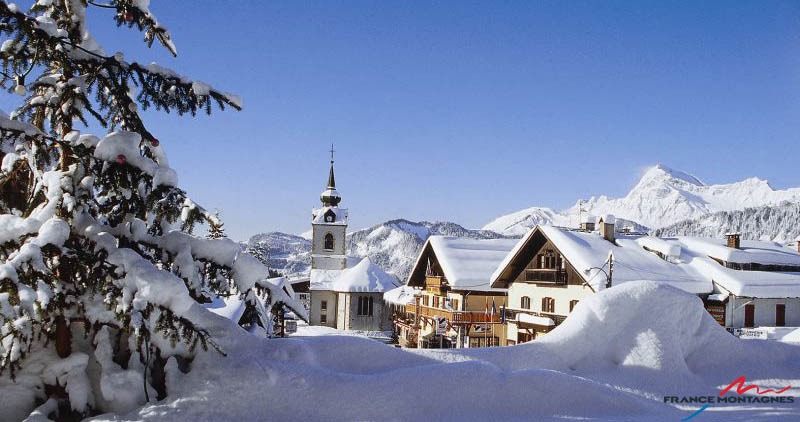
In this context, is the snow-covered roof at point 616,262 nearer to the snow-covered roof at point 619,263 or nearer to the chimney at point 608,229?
the snow-covered roof at point 619,263

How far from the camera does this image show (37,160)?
7.52 metres

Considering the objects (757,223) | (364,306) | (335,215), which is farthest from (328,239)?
(757,223)

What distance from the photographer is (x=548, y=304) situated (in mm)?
30438

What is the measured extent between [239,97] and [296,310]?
3309 millimetres

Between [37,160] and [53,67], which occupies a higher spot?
[53,67]

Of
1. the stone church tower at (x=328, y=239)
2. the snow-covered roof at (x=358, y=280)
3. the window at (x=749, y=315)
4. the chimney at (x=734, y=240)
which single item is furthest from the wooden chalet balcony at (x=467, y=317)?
the stone church tower at (x=328, y=239)

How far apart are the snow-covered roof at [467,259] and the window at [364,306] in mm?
17147

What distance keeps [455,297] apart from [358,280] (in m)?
24.3

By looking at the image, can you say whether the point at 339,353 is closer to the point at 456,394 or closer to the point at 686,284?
the point at 456,394

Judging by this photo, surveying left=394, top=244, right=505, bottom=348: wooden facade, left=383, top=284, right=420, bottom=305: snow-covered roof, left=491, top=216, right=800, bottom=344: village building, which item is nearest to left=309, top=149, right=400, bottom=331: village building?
left=383, top=284, right=420, bottom=305: snow-covered roof

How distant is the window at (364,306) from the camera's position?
60.4 meters

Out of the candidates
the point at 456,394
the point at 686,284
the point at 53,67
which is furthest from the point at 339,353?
the point at 686,284

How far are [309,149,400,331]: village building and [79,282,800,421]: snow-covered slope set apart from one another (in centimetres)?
4958

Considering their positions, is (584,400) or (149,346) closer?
(149,346)
